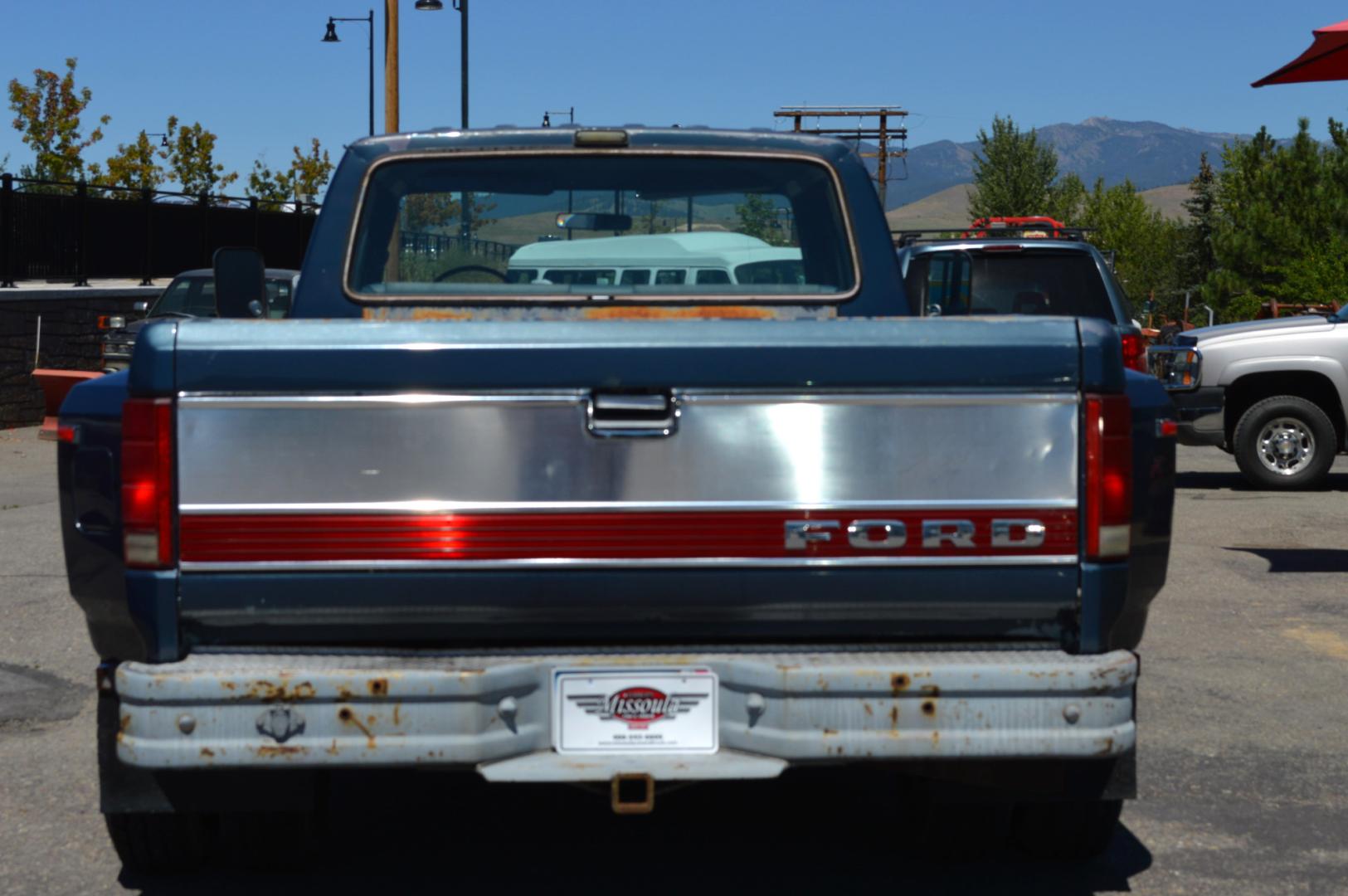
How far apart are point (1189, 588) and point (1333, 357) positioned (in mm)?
5778

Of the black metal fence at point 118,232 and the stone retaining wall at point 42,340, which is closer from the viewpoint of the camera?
the stone retaining wall at point 42,340

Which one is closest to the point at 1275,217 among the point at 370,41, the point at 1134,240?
the point at 370,41

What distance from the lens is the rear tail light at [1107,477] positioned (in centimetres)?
397

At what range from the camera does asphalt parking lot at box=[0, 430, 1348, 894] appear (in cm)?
493

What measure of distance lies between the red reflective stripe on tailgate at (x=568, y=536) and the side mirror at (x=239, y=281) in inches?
69.3

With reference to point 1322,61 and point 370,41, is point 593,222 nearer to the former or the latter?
point 1322,61

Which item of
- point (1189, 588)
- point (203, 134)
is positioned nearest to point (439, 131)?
point (1189, 588)

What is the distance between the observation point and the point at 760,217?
223 inches

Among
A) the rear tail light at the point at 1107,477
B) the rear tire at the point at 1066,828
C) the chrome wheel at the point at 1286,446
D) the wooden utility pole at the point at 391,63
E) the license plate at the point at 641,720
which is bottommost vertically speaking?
the rear tire at the point at 1066,828

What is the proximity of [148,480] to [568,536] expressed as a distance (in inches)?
34.9

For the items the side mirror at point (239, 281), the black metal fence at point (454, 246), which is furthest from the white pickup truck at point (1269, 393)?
the side mirror at point (239, 281)

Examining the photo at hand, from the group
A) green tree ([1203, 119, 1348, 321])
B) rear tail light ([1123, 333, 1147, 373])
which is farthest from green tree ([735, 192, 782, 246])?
green tree ([1203, 119, 1348, 321])

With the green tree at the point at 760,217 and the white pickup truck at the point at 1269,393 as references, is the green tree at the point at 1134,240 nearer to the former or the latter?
the white pickup truck at the point at 1269,393

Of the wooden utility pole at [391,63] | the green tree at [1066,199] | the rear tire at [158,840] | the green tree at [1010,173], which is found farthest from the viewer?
the green tree at [1066,199]
